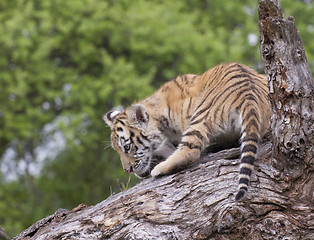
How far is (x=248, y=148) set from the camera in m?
5.30

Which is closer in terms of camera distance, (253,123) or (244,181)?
(244,181)

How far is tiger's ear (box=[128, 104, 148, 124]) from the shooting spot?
282 inches

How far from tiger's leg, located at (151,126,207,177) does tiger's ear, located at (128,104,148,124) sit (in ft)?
3.85

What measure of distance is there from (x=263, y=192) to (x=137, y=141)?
251 centimetres

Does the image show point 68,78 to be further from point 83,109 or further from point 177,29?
point 177,29

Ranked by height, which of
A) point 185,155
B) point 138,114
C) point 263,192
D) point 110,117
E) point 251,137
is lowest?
point 263,192

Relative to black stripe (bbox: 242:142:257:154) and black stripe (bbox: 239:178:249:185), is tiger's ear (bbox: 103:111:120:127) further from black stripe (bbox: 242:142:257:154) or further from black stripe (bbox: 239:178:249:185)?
black stripe (bbox: 239:178:249:185)

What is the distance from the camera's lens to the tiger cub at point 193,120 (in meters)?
5.82

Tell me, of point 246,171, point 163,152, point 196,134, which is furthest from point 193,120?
point 246,171

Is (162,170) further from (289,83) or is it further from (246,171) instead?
(289,83)

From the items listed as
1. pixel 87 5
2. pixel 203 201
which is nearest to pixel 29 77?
pixel 87 5

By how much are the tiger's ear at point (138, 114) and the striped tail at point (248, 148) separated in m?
1.91

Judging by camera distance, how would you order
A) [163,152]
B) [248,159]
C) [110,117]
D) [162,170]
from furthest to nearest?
[110,117], [163,152], [162,170], [248,159]

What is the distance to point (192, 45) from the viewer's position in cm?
1930
